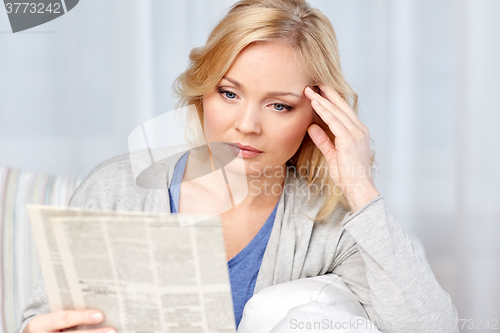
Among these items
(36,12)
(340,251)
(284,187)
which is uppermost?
(36,12)

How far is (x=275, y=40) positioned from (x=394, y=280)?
59 centimetres

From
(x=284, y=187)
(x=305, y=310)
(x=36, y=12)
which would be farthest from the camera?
(x=36, y=12)

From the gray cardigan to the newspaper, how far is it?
0.25m

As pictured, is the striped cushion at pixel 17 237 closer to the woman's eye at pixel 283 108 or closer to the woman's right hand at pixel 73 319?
the woman's right hand at pixel 73 319

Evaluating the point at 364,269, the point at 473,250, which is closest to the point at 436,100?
the point at 473,250

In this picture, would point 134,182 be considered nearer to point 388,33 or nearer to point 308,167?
point 308,167

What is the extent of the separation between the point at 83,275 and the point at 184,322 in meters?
0.17

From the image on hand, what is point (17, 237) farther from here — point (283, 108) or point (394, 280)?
point (394, 280)

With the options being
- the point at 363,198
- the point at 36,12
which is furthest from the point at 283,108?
the point at 36,12

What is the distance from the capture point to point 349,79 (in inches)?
68.1

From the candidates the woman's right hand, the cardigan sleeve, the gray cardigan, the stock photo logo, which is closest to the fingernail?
the woman's right hand

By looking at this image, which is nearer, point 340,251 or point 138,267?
point 138,267

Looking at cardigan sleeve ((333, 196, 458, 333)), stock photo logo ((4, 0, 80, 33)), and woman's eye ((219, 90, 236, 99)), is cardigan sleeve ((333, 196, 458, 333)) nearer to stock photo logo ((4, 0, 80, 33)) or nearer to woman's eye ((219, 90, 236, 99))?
woman's eye ((219, 90, 236, 99))

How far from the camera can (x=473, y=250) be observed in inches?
70.5
